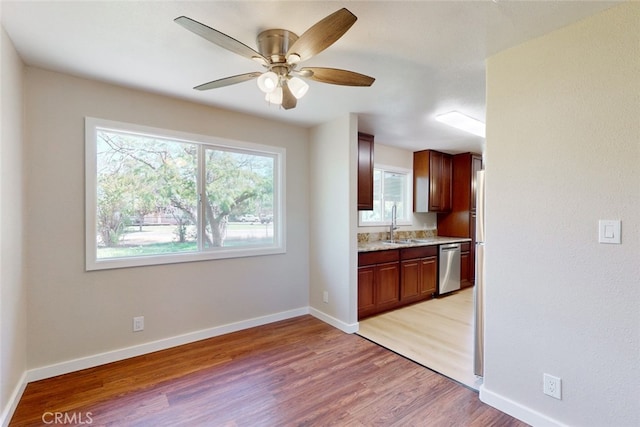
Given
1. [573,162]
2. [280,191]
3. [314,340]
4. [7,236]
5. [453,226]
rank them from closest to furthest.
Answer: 1. [573,162]
2. [7,236]
3. [314,340]
4. [280,191]
5. [453,226]

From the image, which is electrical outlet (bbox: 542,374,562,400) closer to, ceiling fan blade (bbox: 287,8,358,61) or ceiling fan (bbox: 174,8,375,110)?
ceiling fan (bbox: 174,8,375,110)

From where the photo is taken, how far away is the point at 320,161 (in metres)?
3.61

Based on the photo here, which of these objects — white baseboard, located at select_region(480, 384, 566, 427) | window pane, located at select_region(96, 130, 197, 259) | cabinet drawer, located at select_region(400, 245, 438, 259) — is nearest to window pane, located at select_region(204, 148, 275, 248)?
window pane, located at select_region(96, 130, 197, 259)

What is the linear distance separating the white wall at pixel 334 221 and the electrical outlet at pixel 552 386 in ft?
5.83

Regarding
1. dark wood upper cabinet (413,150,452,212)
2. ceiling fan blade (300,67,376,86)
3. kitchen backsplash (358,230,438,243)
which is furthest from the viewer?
dark wood upper cabinet (413,150,452,212)

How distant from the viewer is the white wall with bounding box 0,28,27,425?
1.73 m

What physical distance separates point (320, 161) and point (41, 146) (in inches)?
101

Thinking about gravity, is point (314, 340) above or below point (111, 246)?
below

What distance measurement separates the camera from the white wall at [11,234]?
1.73 meters

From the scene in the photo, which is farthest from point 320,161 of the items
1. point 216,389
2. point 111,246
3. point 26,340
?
point 26,340

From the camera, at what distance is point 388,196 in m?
5.01

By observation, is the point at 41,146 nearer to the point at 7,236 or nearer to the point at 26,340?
the point at 7,236

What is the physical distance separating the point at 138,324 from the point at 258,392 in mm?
1352

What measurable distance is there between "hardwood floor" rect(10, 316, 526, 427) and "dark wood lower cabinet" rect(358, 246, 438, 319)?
85 centimetres
